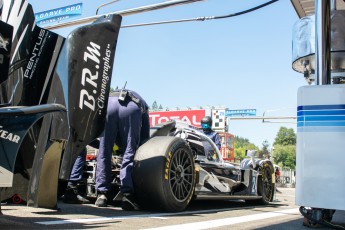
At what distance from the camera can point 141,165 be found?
4816mm

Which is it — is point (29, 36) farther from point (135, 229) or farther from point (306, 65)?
point (306, 65)

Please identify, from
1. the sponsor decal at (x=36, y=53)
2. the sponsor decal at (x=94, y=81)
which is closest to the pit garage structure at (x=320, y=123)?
the sponsor decal at (x=94, y=81)

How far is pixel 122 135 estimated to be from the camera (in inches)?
201

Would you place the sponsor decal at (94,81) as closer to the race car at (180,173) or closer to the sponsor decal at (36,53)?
the sponsor decal at (36,53)

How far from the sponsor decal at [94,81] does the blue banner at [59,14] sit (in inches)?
355

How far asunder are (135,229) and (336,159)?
1.60 m

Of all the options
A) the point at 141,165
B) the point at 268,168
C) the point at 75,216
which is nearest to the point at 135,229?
the point at 75,216

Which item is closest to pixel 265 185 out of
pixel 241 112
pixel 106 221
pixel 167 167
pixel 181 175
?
pixel 181 175

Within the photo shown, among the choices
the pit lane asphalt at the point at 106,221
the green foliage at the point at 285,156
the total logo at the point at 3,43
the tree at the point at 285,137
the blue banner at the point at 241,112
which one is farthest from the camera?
the tree at the point at 285,137

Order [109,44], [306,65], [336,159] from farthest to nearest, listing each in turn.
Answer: [109,44]
[306,65]
[336,159]

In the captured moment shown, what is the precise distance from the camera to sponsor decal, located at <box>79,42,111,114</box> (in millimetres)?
4357

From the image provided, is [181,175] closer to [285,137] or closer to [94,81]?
[94,81]

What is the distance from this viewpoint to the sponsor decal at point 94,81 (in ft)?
14.3

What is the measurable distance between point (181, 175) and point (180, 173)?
0.03 m
